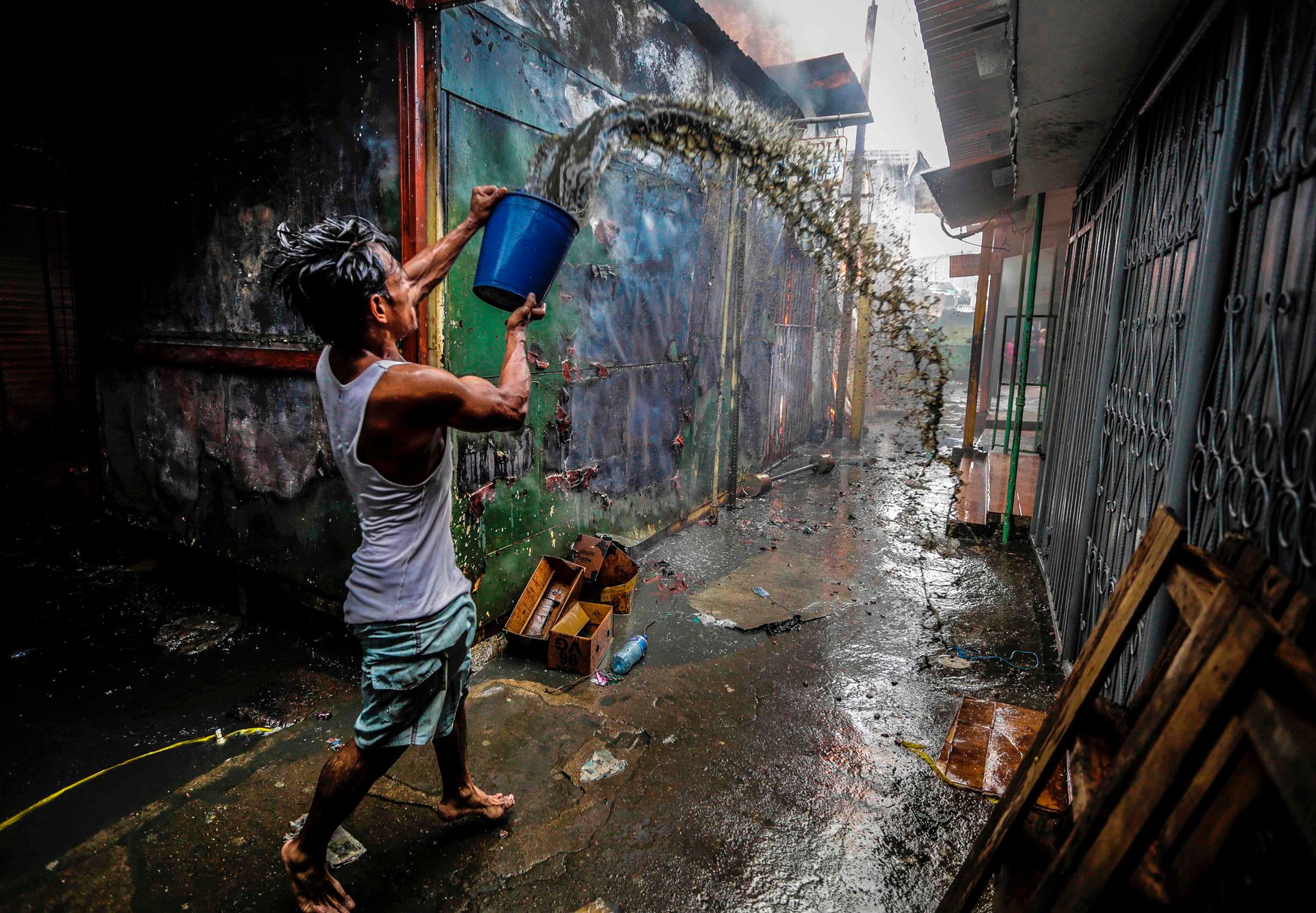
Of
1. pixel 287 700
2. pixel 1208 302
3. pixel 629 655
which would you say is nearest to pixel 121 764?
pixel 287 700

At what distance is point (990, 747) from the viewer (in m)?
3.16

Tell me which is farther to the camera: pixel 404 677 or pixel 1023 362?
pixel 1023 362

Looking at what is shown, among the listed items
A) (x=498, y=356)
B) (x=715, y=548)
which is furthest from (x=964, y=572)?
(x=498, y=356)

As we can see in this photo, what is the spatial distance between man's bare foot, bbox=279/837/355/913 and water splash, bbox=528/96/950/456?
3.60m

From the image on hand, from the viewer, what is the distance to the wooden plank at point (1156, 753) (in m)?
1.06

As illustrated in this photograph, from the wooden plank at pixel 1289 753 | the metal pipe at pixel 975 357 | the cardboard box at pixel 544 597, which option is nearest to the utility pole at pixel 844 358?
the metal pipe at pixel 975 357

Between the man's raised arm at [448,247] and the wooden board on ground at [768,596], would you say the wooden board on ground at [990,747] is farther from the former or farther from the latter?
the man's raised arm at [448,247]

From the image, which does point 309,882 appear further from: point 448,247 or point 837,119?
point 837,119

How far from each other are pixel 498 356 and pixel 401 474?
199 centimetres

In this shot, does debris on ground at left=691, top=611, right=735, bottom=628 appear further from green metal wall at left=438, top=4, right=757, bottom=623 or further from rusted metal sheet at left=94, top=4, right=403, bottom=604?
rusted metal sheet at left=94, top=4, right=403, bottom=604

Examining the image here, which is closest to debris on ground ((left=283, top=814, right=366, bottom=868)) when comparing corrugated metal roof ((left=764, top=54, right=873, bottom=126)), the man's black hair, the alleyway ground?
the alleyway ground

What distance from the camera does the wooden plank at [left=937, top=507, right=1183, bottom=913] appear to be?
1.57 metres

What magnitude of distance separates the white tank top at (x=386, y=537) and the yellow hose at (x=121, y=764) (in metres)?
1.61

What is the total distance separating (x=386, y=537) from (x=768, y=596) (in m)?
3.50
